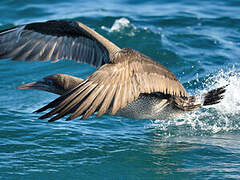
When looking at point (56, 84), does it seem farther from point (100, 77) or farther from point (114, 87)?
point (114, 87)

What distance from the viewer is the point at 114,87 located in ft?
15.9

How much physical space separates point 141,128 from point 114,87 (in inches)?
96.9

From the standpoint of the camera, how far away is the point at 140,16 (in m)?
14.0

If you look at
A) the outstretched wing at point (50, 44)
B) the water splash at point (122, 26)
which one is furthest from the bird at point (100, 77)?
the water splash at point (122, 26)

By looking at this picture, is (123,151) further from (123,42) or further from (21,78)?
(123,42)

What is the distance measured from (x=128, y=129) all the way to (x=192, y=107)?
1.14 m

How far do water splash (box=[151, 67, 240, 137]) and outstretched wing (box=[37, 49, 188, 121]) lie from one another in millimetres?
1804

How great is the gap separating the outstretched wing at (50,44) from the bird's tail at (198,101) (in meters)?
1.40

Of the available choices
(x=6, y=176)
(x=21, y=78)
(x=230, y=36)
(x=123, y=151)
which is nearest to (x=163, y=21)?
(x=230, y=36)

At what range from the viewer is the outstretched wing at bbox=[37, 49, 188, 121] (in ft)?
15.1

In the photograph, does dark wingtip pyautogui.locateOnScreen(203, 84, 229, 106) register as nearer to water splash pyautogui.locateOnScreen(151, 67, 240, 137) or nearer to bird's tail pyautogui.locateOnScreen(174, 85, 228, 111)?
bird's tail pyautogui.locateOnScreen(174, 85, 228, 111)

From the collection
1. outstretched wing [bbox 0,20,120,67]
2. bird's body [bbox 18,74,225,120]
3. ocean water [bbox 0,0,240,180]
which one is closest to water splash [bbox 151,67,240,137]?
ocean water [bbox 0,0,240,180]

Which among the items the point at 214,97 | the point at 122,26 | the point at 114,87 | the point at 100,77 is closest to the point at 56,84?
the point at 100,77

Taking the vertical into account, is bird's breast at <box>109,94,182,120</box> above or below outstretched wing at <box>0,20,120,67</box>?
below
